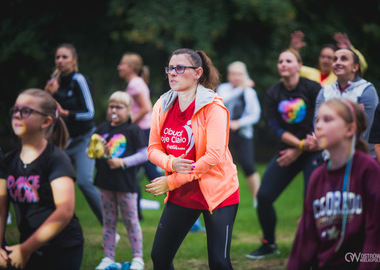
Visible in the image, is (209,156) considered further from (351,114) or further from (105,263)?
(105,263)

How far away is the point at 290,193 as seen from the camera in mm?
11039

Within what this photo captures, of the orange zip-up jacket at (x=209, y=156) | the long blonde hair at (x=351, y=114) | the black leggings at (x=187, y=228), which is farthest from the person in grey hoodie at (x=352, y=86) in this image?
the black leggings at (x=187, y=228)

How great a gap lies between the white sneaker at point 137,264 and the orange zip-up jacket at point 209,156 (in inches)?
72.7

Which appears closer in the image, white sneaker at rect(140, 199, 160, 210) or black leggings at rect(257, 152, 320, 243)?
black leggings at rect(257, 152, 320, 243)

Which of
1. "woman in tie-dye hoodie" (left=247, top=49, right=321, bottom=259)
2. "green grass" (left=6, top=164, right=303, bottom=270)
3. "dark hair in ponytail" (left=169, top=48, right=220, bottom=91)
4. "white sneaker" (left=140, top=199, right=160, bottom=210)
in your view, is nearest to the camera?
"dark hair in ponytail" (left=169, top=48, right=220, bottom=91)

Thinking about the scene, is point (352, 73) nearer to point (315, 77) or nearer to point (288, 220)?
point (315, 77)

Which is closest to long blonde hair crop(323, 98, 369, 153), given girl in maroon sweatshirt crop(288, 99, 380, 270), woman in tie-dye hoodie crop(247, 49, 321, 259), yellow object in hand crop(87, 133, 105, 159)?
girl in maroon sweatshirt crop(288, 99, 380, 270)

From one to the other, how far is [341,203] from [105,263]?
10.7 ft

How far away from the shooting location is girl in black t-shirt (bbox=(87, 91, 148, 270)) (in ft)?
18.0

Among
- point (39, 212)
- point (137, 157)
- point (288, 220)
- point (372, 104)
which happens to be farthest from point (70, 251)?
point (288, 220)

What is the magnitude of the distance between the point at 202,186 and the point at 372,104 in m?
2.02

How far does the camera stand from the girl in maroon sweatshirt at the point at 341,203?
2.95 m

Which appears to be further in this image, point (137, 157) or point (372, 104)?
point (137, 157)

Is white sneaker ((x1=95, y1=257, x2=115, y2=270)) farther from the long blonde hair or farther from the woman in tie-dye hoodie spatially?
the long blonde hair
